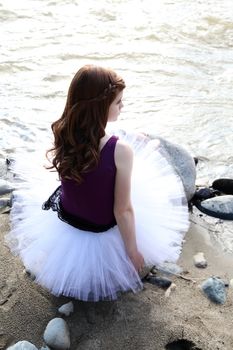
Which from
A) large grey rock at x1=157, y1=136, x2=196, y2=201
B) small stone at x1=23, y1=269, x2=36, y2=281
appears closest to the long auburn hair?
small stone at x1=23, y1=269, x2=36, y2=281

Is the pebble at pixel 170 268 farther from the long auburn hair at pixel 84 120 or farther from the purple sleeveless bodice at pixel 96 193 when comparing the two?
the long auburn hair at pixel 84 120

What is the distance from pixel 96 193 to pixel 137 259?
0.46 meters

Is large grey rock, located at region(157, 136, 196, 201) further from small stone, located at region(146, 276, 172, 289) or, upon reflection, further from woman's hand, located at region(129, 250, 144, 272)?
woman's hand, located at region(129, 250, 144, 272)

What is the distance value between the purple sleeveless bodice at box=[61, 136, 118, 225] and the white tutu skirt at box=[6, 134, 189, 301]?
0.11 meters

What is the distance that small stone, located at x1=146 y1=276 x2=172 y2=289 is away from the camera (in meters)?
3.26

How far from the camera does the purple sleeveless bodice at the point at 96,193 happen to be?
2.81 m

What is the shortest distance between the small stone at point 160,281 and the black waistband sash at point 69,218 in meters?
0.46

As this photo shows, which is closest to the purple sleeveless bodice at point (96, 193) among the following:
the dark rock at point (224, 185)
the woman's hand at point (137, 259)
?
the woman's hand at point (137, 259)

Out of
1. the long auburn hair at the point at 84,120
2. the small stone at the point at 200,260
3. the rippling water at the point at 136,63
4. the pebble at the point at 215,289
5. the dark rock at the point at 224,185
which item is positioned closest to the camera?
the long auburn hair at the point at 84,120

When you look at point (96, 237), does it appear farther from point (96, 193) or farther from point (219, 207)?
point (219, 207)

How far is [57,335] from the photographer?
2859mm

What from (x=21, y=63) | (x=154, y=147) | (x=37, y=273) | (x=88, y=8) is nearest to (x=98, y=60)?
(x=21, y=63)

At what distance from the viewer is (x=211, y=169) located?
4887 mm

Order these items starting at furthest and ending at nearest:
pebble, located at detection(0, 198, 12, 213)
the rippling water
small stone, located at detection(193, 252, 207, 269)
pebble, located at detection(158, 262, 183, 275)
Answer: the rippling water, pebble, located at detection(0, 198, 12, 213), small stone, located at detection(193, 252, 207, 269), pebble, located at detection(158, 262, 183, 275)
